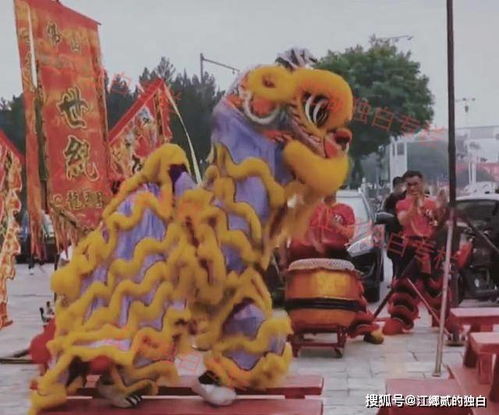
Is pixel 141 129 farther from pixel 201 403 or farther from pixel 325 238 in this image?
pixel 201 403

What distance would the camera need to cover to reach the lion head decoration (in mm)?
3490

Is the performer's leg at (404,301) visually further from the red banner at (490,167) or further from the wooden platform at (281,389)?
the wooden platform at (281,389)

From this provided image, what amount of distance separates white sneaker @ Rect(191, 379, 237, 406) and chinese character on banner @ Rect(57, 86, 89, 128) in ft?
6.11

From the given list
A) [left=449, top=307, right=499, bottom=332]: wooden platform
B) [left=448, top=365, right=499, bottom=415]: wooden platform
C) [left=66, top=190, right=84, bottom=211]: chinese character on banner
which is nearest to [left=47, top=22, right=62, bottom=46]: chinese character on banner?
[left=66, top=190, right=84, bottom=211]: chinese character on banner

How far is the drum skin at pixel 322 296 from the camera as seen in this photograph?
248 inches

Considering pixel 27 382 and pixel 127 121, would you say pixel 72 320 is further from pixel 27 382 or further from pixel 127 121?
pixel 127 121

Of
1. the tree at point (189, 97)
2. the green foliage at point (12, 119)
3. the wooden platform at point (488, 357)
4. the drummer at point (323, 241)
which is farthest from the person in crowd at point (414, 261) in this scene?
the green foliage at point (12, 119)

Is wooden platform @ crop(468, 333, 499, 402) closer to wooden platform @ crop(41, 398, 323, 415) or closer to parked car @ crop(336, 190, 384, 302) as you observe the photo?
wooden platform @ crop(41, 398, 323, 415)

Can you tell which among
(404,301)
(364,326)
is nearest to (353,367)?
(364,326)

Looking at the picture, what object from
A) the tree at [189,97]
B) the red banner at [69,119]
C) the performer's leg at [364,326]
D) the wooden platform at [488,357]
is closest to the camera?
the wooden platform at [488,357]

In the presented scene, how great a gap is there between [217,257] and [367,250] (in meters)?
5.99

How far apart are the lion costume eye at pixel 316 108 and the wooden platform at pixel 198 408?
3.32 ft

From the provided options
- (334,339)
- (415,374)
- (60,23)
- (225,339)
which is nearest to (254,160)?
(225,339)

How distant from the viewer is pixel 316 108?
11.6ft
